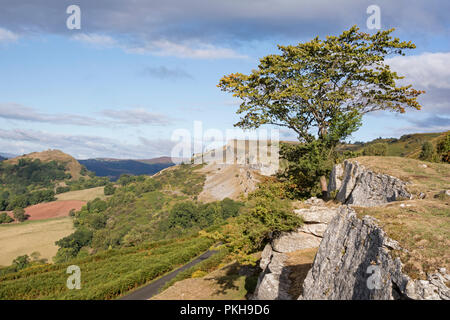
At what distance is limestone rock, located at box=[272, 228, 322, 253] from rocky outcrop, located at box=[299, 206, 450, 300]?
307 inches

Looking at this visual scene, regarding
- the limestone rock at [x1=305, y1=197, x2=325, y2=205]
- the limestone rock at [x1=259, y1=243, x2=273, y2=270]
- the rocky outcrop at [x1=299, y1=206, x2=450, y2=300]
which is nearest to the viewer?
the rocky outcrop at [x1=299, y1=206, x2=450, y2=300]

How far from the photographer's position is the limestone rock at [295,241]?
822 inches

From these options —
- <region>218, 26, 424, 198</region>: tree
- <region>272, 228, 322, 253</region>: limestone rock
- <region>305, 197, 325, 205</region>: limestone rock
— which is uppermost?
<region>218, 26, 424, 198</region>: tree

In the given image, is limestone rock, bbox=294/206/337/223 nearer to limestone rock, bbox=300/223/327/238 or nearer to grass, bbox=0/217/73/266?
limestone rock, bbox=300/223/327/238

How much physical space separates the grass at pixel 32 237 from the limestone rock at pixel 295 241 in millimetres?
131778

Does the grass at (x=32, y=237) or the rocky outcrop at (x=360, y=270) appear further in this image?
the grass at (x=32, y=237)

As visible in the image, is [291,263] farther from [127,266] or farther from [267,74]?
[127,266]

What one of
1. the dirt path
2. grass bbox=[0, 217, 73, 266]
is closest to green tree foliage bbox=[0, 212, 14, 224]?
grass bbox=[0, 217, 73, 266]

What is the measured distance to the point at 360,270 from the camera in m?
9.78

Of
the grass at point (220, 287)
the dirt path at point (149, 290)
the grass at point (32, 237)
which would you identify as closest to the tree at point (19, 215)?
the grass at point (32, 237)

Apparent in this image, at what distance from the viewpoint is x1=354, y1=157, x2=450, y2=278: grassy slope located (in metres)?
8.43

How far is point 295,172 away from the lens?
27594 mm

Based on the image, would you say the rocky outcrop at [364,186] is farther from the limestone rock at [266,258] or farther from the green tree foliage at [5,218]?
the green tree foliage at [5,218]

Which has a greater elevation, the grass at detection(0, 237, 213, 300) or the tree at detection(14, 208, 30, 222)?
the grass at detection(0, 237, 213, 300)
